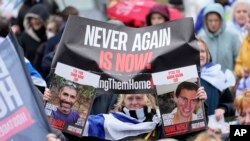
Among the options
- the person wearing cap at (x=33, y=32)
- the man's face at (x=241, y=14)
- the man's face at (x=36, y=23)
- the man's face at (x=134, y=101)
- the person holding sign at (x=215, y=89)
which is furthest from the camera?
the man's face at (x=36, y=23)

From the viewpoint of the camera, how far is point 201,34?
15.8 metres

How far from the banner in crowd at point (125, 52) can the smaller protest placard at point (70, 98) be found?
2.2 inches

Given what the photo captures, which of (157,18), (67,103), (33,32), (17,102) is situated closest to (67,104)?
(67,103)

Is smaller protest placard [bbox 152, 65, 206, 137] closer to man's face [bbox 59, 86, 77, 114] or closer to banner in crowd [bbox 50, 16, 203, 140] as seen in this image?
banner in crowd [bbox 50, 16, 203, 140]

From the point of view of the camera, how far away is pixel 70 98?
10625 mm

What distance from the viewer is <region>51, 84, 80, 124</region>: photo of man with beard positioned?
34.9ft

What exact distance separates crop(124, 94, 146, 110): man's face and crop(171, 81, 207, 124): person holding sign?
15.9 inches

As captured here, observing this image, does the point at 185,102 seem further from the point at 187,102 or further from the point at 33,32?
the point at 33,32

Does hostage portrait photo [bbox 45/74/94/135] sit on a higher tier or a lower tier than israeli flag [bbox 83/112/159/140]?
A: higher

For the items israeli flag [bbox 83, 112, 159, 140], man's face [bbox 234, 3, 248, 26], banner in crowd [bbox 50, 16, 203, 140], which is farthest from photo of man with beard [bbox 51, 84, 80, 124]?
man's face [bbox 234, 3, 248, 26]

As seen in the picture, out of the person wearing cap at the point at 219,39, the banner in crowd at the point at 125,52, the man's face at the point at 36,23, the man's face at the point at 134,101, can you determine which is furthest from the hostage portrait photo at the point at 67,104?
the man's face at the point at 36,23

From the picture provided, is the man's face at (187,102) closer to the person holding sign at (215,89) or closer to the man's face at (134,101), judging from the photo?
the man's face at (134,101)

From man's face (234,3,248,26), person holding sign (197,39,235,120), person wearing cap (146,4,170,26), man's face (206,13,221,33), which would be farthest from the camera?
man's face (234,3,248,26)

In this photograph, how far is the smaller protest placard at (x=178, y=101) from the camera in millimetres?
10664
